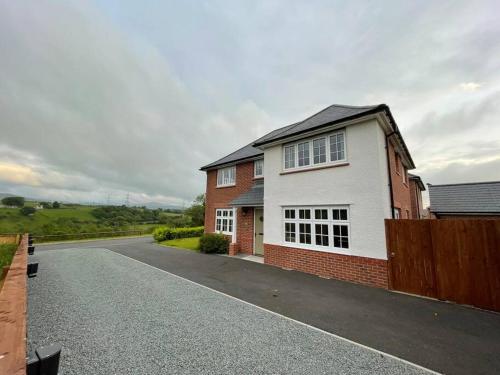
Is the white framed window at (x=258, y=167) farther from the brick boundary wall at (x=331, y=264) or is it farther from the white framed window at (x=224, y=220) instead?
the brick boundary wall at (x=331, y=264)

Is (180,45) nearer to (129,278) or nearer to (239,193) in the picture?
(239,193)

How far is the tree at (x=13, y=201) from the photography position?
40178 millimetres

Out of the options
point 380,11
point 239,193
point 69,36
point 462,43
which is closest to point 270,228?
point 239,193

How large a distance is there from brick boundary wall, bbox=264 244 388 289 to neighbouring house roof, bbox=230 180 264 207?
2488 mm

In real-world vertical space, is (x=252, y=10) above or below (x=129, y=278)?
above

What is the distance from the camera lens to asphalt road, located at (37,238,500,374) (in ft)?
11.8

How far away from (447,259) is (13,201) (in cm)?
6337

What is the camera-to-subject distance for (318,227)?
8.62 meters

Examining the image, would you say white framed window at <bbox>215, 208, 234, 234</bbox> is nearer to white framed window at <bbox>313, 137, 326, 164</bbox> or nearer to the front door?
the front door

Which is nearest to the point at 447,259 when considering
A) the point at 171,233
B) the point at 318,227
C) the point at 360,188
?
the point at 360,188

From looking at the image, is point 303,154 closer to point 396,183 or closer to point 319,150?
point 319,150

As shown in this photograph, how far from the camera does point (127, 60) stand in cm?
1098

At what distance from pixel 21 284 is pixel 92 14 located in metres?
10.2

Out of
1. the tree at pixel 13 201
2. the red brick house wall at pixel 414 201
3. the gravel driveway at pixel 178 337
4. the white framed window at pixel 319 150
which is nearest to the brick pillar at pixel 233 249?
the gravel driveway at pixel 178 337
